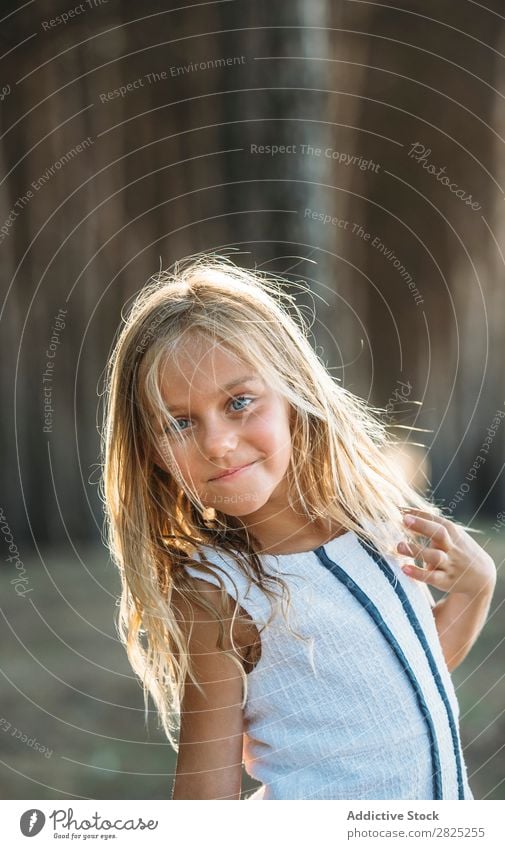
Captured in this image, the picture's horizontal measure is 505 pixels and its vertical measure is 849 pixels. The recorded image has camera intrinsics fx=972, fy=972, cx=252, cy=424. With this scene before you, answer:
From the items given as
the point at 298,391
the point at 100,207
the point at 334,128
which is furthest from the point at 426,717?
the point at 100,207

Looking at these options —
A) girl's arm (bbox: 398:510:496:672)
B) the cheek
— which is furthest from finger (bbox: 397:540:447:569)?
the cheek

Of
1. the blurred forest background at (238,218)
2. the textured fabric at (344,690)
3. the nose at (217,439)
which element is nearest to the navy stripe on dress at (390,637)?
the textured fabric at (344,690)

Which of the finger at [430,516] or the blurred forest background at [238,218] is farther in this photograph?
the blurred forest background at [238,218]

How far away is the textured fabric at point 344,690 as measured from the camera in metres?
0.62

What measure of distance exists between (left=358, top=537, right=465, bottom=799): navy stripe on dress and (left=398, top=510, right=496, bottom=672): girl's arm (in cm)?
1

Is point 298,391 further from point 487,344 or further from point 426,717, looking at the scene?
point 487,344

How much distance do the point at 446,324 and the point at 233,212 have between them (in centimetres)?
43

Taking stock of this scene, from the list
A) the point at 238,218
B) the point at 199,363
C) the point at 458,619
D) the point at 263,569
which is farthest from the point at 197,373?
the point at 238,218

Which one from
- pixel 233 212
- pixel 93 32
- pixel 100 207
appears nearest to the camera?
pixel 93 32

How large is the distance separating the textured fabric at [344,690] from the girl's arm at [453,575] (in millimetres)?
33

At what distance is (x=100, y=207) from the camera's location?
5.05 feet

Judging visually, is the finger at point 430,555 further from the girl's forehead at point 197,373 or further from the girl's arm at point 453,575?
the girl's forehead at point 197,373

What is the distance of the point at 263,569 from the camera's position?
640 mm

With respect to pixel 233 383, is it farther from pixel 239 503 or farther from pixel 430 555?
pixel 430 555
